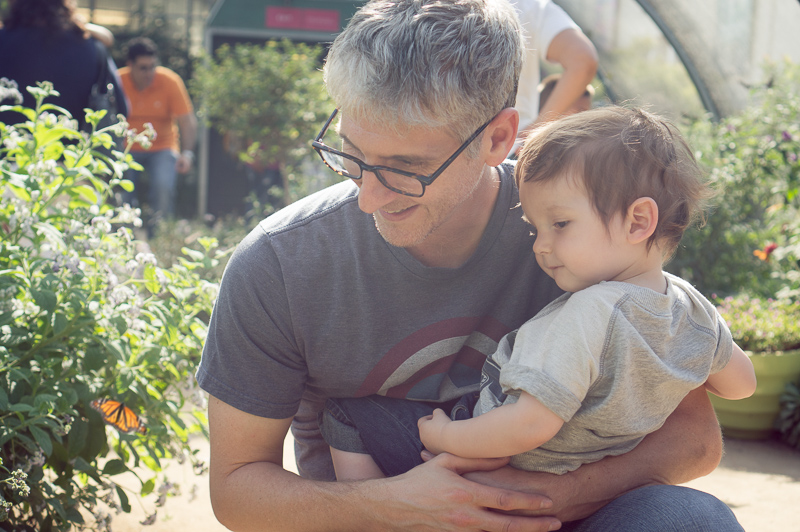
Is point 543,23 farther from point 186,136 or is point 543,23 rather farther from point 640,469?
point 186,136

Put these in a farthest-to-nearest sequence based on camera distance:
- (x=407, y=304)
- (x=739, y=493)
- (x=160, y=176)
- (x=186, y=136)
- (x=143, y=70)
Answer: (x=186, y=136) → (x=160, y=176) → (x=143, y=70) → (x=739, y=493) → (x=407, y=304)

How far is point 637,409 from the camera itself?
1.55 meters

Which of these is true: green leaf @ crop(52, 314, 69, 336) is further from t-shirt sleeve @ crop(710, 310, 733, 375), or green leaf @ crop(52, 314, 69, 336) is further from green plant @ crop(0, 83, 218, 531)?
t-shirt sleeve @ crop(710, 310, 733, 375)

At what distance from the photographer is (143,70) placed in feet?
20.5

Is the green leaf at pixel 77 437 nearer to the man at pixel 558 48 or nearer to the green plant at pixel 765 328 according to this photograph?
the man at pixel 558 48

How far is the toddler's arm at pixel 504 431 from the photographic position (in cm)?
142

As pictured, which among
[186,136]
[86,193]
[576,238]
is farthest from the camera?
[186,136]

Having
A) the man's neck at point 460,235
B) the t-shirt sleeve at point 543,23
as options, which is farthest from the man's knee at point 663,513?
the t-shirt sleeve at point 543,23

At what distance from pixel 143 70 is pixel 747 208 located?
4850 mm

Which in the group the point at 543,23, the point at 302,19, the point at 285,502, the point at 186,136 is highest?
the point at 543,23

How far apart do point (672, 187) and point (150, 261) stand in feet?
4.39

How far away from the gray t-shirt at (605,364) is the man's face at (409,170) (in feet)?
1.07

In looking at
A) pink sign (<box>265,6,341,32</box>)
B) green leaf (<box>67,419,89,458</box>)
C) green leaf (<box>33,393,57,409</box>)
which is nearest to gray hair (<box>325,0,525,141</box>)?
green leaf (<box>33,393,57,409</box>)

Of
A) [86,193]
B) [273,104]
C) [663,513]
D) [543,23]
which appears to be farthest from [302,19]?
[663,513]
